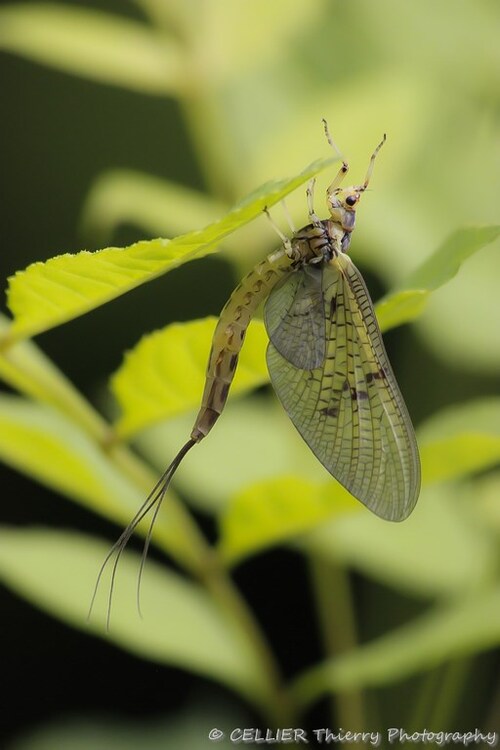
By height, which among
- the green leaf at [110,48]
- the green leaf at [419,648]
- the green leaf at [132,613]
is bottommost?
the green leaf at [419,648]

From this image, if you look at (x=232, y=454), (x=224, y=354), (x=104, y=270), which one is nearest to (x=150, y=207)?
(x=232, y=454)

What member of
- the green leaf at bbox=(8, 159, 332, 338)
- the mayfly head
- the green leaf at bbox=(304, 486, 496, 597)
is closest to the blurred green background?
the green leaf at bbox=(304, 486, 496, 597)

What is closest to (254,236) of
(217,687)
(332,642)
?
(332,642)

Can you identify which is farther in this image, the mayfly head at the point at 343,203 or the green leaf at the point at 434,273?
the mayfly head at the point at 343,203

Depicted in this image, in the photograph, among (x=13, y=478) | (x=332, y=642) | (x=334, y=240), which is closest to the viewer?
(x=334, y=240)

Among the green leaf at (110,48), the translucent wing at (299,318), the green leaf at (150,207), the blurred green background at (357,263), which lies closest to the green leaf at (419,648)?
the blurred green background at (357,263)

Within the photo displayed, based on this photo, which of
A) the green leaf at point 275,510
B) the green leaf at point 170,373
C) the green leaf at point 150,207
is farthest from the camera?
the green leaf at point 150,207

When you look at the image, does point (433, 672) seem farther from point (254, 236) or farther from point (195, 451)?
point (254, 236)

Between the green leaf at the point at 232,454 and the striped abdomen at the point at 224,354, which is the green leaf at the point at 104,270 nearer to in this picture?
the striped abdomen at the point at 224,354
